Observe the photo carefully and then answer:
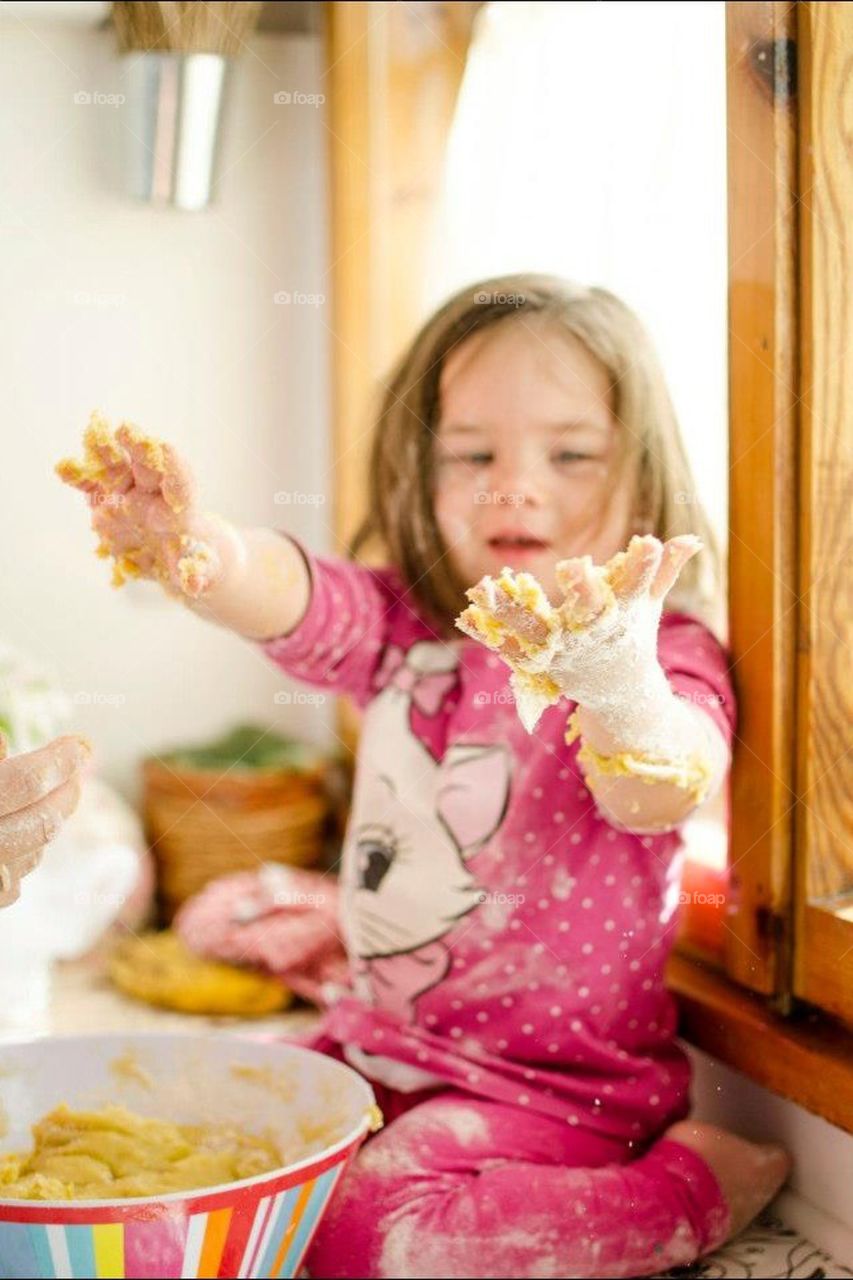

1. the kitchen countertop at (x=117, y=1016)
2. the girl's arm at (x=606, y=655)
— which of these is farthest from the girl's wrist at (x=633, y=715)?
the kitchen countertop at (x=117, y=1016)

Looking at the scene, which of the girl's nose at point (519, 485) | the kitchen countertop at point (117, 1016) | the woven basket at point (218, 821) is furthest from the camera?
the woven basket at point (218, 821)

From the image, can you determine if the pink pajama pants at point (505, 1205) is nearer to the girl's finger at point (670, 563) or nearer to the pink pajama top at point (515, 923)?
the pink pajama top at point (515, 923)

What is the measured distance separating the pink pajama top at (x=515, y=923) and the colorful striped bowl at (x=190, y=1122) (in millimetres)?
84

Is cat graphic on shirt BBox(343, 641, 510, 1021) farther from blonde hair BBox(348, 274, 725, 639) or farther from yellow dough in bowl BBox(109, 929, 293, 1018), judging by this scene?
yellow dough in bowl BBox(109, 929, 293, 1018)

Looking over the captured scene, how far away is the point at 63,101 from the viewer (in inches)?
32.4

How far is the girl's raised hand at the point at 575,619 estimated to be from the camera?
0.60 meters

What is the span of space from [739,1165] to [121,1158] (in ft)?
1.21

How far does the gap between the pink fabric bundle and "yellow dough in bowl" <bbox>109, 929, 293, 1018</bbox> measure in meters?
0.01

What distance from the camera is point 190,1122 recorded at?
0.86 m

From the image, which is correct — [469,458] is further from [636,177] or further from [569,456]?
[636,177]

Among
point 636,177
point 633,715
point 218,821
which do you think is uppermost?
point 636,177

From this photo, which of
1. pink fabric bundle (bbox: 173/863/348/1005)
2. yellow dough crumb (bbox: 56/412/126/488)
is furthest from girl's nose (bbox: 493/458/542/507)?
pink fabric bundle (bbox: 173/863/348/1005)

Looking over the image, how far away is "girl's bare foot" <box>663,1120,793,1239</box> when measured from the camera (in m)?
0.88

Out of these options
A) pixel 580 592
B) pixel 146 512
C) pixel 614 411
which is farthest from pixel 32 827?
pixel 614 411
